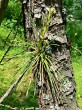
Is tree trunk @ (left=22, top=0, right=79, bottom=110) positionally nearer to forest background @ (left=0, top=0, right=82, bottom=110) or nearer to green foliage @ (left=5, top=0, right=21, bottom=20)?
forest background @ (left=0, top=0, right=82, bottom=110)

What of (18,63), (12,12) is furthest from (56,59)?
(12,12)

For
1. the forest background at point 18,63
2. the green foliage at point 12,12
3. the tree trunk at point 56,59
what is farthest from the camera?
the green foliage at point 12,12

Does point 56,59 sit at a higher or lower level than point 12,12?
higher

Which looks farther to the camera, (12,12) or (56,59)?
(12,12)

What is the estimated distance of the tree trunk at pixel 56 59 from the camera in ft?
7.74

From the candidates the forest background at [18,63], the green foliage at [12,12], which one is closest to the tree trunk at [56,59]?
the forest background at [18,63]

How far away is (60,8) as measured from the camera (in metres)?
2.46

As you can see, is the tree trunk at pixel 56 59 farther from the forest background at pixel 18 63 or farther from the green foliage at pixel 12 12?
the green foliage at pixel 12 12

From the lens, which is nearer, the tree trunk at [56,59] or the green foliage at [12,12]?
the tree trunk at [56,59]

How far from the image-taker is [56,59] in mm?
2391

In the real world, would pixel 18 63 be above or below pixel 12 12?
above

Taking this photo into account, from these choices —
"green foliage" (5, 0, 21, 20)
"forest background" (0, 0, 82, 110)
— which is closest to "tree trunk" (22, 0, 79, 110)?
"forest background" (0, 0, 82, 110)

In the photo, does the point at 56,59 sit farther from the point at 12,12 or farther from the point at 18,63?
the point at 12,12

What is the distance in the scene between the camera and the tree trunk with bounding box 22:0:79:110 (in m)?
2.36
